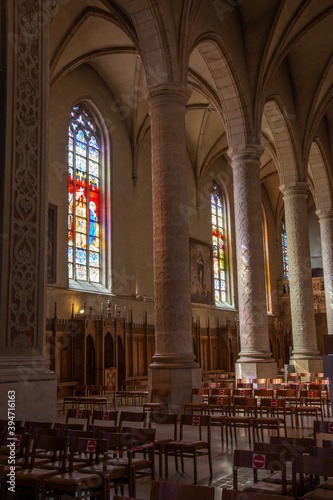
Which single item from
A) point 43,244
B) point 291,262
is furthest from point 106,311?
point 43,244

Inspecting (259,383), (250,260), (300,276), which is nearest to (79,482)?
(259,383)

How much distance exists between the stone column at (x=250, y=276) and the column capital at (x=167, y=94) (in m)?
4.51

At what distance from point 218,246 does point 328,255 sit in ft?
21.3

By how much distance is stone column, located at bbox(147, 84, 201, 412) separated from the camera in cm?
1115

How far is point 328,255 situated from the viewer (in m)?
24.2

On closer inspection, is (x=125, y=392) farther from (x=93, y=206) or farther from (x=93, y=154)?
(x=93, y=154)

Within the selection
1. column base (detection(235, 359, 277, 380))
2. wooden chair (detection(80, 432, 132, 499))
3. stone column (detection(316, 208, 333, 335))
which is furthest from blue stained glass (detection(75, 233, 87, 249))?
wooden chair (detection(80, 432, 132, 499))

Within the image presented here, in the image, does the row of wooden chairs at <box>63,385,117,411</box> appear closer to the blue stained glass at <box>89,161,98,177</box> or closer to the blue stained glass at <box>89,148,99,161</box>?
the blue stained glass at <box>89,161,98,177</box>

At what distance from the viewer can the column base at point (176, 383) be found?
11.0m

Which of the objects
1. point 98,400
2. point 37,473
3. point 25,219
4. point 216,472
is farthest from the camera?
point 98,400

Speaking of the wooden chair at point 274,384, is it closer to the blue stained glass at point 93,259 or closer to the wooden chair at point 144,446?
the blue stained glass at point 93,259

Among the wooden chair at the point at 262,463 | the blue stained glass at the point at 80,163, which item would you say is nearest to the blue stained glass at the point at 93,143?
the blue stained glass at the point at 80,163

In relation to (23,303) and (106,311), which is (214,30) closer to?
(106,311)

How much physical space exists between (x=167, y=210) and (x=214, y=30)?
6720 mm
